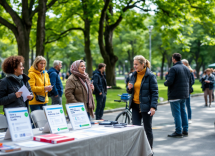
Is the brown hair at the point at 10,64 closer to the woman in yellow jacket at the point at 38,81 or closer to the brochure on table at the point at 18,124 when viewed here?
the brochure on table at the point at 18,124

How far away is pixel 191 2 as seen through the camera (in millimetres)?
20891

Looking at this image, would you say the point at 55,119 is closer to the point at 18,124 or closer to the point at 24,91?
the point at 18,124

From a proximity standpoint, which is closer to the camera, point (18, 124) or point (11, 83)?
point (18, 124)

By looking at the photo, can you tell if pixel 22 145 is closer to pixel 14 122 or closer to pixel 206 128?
pixel 14 122

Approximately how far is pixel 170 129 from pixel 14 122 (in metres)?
5.77

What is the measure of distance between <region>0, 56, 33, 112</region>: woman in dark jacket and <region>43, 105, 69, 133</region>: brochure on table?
894 millimetres

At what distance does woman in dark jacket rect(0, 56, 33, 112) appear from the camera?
14.2 feet

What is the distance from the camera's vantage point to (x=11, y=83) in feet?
→ 14.7

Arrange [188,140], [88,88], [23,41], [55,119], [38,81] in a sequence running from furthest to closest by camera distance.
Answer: [23,41]
[188,140]
[38,81]
[88,88]
[55,119]

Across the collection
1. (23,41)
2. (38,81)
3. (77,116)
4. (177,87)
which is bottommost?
(77,116)

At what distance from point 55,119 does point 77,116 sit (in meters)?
0.40

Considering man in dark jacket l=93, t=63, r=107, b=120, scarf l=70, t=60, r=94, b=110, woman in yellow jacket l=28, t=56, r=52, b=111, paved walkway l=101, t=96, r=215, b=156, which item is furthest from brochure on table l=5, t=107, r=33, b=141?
man in dark jacket l=93, t=63, r=107, b=120

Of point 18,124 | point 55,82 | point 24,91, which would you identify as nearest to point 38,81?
point 55,82

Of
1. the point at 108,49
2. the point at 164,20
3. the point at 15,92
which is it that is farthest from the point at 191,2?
the point at 15,92
